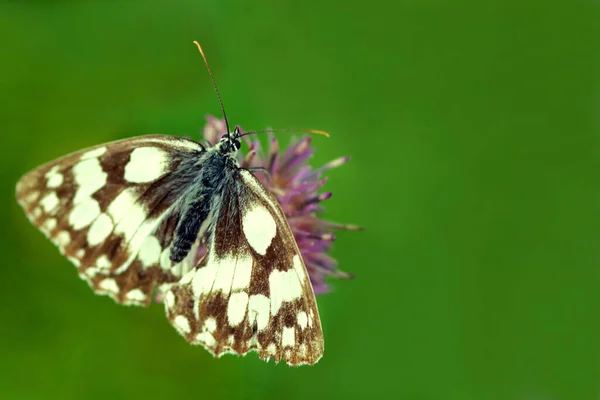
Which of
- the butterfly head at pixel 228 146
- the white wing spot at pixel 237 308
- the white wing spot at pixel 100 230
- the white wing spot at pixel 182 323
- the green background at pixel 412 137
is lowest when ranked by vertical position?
the white wing spot at pixel 182 323

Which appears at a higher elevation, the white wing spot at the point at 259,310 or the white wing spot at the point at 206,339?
the white wing spot at the point at 259,310

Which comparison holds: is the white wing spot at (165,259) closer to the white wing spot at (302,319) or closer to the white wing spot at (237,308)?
the white wing spot at (237,308)

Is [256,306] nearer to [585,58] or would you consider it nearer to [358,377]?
[358,377]

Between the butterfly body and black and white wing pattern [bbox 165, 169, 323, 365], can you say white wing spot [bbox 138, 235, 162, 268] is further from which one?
black and white wing pattern [bbox 165, 169, 323, 365]

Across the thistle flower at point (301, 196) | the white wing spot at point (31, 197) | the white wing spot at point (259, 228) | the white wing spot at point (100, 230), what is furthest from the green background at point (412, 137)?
the white wing spot at point (259, 228)

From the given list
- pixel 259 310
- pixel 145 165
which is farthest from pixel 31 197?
pixel 259 310

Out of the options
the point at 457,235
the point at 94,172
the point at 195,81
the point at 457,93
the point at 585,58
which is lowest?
the point at 94,172

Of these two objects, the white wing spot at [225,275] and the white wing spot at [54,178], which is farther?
the white wing spot at [54,178]

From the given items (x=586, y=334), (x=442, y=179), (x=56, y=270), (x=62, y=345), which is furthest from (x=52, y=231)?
(x=586, y=334)
